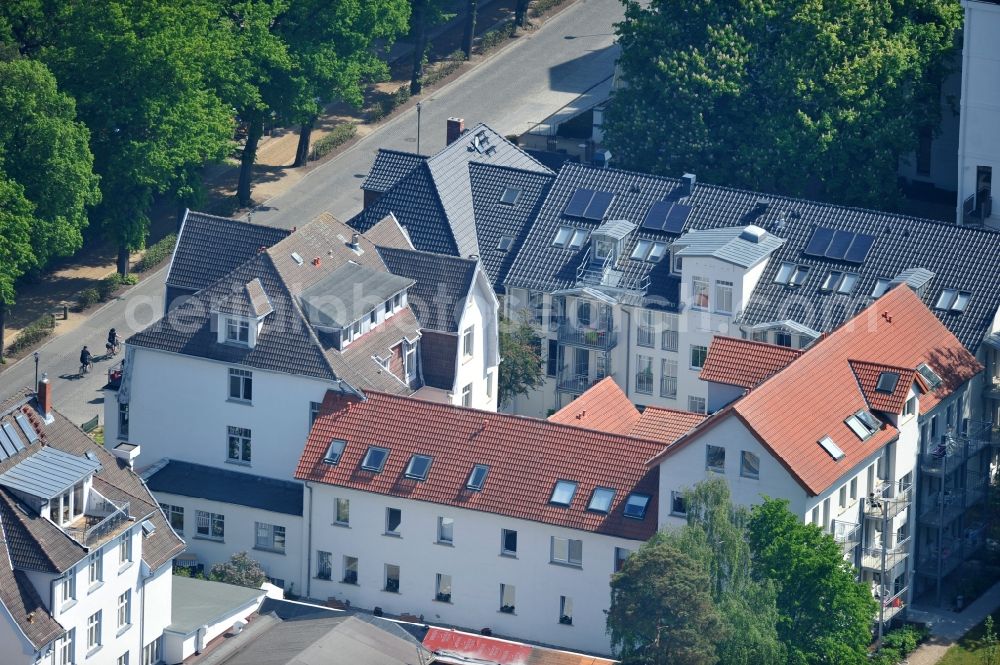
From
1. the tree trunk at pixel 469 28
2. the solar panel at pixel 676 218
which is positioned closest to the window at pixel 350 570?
the solar panel at pixel 676 218

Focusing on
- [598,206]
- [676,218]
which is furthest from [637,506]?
[598,206]

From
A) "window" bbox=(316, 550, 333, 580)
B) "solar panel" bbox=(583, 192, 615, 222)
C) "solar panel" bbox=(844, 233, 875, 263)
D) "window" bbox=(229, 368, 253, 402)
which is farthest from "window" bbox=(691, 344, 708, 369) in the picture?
"window" bbox=(229, 368, 253, 402)

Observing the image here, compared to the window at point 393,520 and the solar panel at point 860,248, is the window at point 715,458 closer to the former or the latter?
the window at point 393,520

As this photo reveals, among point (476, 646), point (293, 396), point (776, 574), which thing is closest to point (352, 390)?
point (293, 396)

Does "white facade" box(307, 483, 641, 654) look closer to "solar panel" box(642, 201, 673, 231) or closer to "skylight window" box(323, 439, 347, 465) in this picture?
→ "skylight window" box(323, 439, 347, 465)

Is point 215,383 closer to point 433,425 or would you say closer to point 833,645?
point 433,425

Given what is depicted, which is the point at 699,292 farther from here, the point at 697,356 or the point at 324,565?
the point at 324,565
